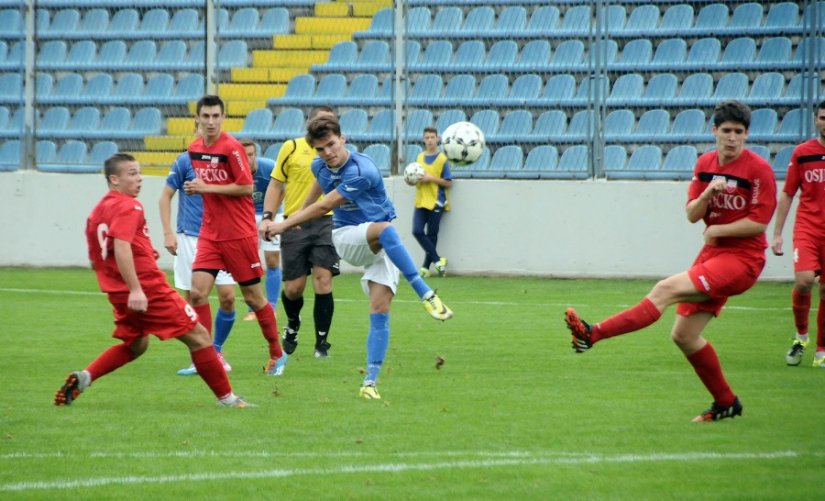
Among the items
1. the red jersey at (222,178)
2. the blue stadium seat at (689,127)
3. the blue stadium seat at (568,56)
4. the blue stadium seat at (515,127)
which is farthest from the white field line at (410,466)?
the blue stadium seat at (568,56)

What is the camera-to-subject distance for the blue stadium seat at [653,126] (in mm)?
18484

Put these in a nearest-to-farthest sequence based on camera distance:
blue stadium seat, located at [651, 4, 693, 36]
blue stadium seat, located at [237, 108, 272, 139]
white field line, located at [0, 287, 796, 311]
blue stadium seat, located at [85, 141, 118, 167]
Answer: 1. white field line, located at [0, 287, 796, 311]
2. blue stadium seat, located at [651, 4, 693, 36]
3. blue stadium seat, located at [237, 108, 272, 139]
4. blue stadium seat, located at [85, 141, 118, 167]

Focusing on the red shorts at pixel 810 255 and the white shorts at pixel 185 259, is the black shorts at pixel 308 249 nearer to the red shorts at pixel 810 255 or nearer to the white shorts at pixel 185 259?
the white shorts at pixel 185 259

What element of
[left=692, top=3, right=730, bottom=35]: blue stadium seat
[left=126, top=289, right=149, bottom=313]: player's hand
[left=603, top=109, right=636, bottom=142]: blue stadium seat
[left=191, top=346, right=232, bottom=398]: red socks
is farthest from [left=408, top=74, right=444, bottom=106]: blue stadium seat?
[left=126, top=289, right=149, bottom=313]: player's hand

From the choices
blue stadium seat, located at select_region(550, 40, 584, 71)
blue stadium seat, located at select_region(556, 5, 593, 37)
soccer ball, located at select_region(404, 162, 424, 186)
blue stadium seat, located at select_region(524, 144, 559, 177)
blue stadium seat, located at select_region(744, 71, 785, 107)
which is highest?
blue stadium seat, located at select_region(556, 5, 593, 37)

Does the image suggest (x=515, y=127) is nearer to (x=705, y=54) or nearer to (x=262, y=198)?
(x=705, y=54)

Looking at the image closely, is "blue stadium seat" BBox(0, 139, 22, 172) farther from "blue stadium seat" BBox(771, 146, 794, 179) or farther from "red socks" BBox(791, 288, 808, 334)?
"red socks" BBox(791, 288, 808, 334)

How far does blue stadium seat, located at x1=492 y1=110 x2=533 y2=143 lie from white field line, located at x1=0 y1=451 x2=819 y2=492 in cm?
1296

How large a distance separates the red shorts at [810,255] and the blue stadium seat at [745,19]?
931 centimetres

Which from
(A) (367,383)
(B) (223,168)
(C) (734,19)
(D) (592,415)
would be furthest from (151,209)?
(D) (592,415)

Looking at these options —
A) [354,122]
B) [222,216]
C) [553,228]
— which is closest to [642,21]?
[553,228]

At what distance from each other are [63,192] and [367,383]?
493 inches

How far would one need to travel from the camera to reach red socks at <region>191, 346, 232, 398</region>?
25.7ft

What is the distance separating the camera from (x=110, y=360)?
8102 mm
